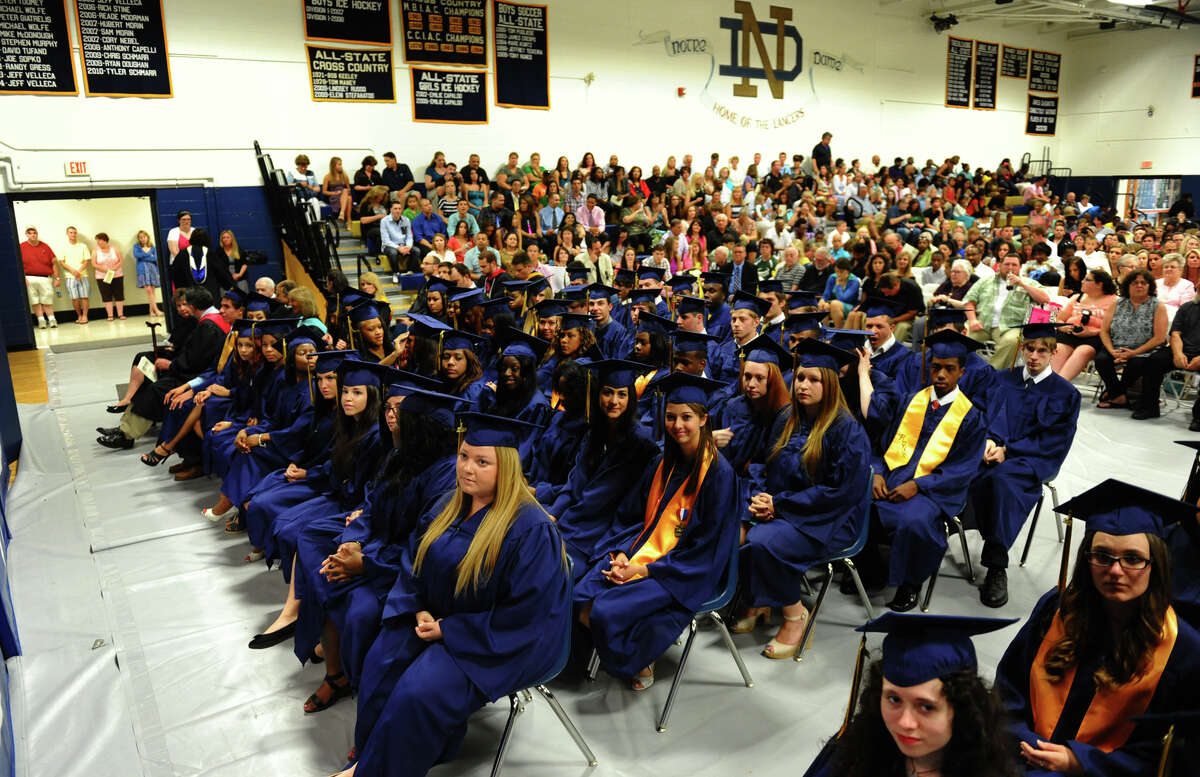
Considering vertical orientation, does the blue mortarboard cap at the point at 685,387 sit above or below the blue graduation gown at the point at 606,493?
above

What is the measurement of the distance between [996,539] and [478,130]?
12716 mm

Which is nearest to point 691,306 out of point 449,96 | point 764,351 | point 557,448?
point 764,351

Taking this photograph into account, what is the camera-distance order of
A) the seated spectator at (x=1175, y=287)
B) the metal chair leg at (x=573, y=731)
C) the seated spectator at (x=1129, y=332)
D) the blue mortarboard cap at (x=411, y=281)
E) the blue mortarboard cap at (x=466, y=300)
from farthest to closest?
the blue mortarboard cap at (x=411, y=281) < the seated spectator at (x=1175, y=287) < the seated spectator at (x=1129, y=332) < the blue mortarboard cap at (x=466, y=300) < the metal chair leg at (x=573, y=731)

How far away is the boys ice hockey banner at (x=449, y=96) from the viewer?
1409cm

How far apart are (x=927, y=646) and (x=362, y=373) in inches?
119

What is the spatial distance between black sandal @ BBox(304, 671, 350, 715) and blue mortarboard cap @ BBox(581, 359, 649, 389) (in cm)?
174

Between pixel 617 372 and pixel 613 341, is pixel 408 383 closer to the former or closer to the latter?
pixel 617 372

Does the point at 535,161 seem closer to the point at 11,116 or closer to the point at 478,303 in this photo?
the point at 11,116

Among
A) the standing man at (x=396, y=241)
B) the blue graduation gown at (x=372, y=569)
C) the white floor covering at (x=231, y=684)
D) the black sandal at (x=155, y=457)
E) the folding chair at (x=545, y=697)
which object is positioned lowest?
the white floor covering at (x=231, y=684)

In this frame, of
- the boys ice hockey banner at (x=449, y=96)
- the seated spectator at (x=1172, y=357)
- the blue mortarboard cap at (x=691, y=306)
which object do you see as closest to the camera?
the blue mortarboard cap at (x=691, y=306)

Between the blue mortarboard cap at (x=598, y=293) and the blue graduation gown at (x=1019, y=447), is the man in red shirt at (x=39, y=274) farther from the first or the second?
the blue graduation gown at (x=1019, y=447)

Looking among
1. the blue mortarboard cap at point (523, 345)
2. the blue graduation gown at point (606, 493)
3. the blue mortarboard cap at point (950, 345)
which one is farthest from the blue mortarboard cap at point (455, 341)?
the blue mortarboard cap at point (950, 345)

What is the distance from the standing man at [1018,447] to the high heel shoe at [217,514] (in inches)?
187

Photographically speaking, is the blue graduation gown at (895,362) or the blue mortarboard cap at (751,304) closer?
the blue graduation gown at (895,362)
